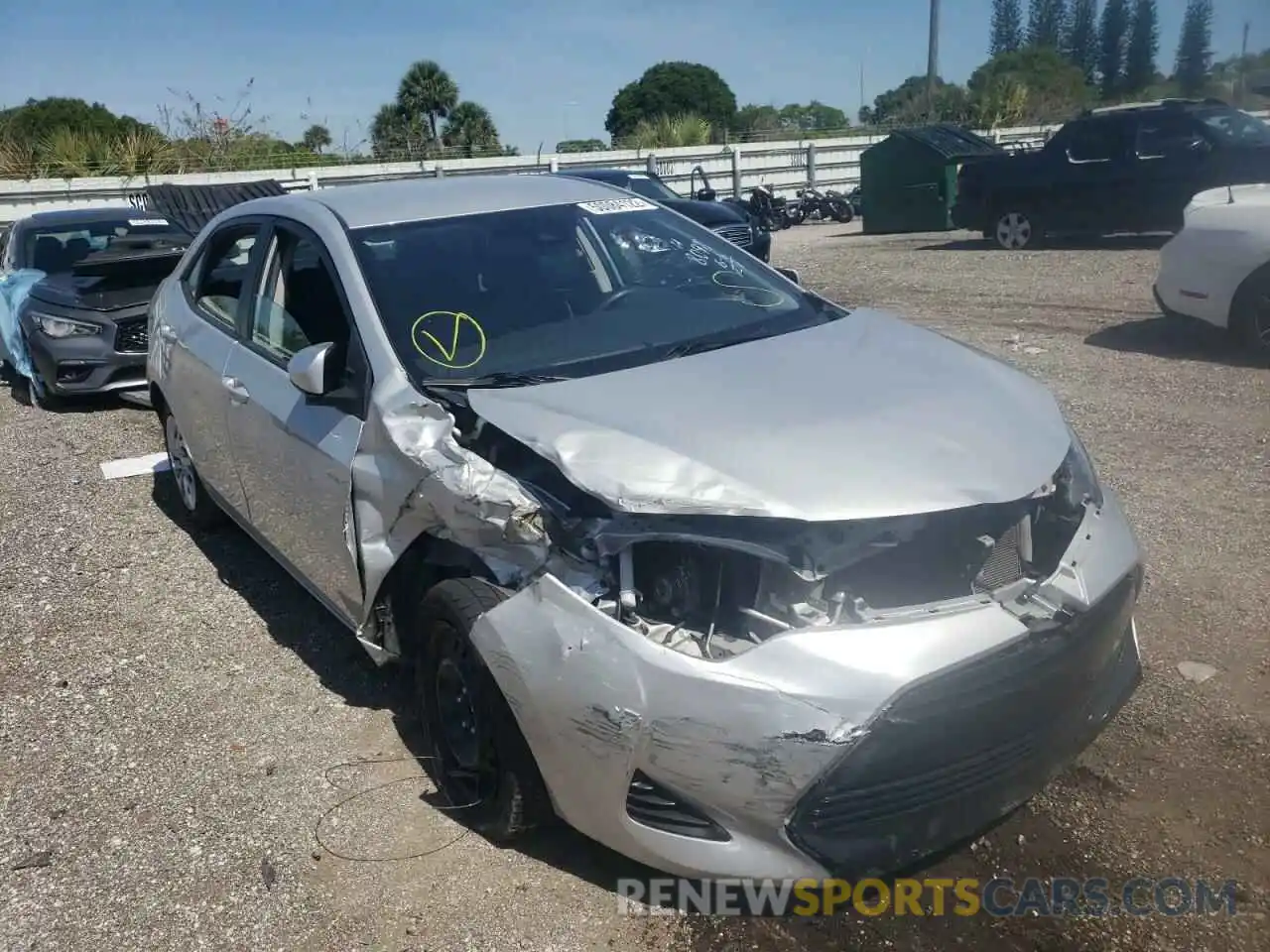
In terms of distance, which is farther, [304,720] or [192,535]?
[192,535]

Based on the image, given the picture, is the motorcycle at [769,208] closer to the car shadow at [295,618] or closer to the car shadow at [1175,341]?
the car shadow at [1175,341]

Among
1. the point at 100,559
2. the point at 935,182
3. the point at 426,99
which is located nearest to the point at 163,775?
the point at 100,559

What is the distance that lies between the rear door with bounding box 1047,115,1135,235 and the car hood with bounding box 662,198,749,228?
4083mm

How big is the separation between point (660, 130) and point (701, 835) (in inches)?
1109

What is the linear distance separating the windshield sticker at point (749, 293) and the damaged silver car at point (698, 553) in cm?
10

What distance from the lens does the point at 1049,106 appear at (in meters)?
31.9

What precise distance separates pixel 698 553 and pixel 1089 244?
13799 mm

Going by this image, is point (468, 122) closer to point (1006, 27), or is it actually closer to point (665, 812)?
point (1006, 27)

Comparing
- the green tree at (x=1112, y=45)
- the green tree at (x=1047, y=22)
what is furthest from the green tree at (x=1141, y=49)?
the green tree at (x=1047, y=22)

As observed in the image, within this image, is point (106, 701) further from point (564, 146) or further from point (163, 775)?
point (564, 146)

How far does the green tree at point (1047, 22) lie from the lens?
→ 36.7 meters

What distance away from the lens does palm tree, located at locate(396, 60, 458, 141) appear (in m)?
44.6

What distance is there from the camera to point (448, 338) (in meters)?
3.51

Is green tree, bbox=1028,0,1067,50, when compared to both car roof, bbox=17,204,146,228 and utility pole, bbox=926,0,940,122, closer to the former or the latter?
utility pole, bbox=926,0,940,122
